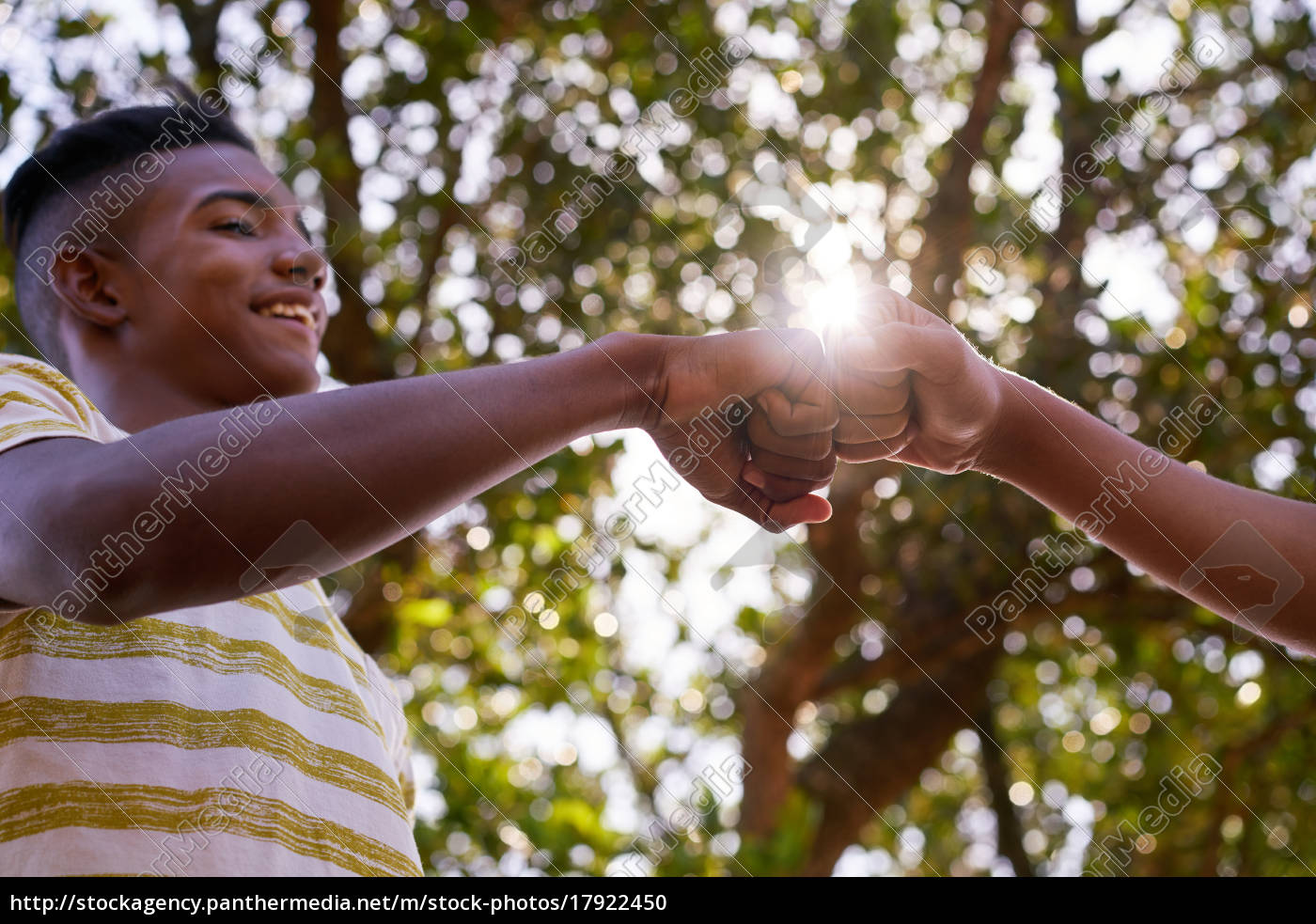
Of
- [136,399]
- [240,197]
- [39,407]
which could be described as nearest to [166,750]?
[39,407]

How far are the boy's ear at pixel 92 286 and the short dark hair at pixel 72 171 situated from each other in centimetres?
12

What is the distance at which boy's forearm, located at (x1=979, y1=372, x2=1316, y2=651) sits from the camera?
1825mm

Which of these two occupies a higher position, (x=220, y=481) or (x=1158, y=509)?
(x=220, y=481)

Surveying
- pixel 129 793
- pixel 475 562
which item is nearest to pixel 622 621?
pixel 475 562

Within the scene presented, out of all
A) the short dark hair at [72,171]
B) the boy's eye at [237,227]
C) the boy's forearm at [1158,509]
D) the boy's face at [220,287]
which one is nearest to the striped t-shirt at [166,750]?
the boy's face at [220,287]

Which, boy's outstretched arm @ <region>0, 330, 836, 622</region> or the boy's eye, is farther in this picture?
the boy's eye

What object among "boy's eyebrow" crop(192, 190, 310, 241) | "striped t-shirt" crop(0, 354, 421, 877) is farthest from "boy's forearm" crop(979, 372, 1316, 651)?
"boy's eyebrow" crop(192, 190, 310, 241)

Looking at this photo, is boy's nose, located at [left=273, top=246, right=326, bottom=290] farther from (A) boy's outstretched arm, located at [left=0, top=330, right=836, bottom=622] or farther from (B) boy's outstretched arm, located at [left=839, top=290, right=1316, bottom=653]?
(B) boy's outstretched arm, located at [left=839, top=290, right=1316, bottom=653]

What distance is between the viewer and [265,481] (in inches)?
46.4

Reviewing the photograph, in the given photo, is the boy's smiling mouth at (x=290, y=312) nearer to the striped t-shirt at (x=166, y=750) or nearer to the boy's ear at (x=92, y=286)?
the boy's ear at (x=92, y=286)

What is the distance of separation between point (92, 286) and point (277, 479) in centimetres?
109

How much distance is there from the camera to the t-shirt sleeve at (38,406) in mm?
1302

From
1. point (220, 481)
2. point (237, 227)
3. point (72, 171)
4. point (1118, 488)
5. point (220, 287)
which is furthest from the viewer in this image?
point (72, 171)

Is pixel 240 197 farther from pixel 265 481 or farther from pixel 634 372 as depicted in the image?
pixel 265 481
